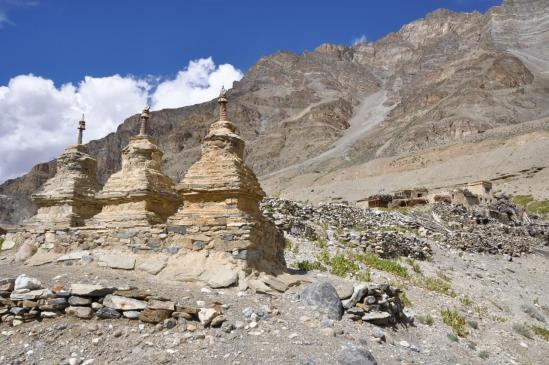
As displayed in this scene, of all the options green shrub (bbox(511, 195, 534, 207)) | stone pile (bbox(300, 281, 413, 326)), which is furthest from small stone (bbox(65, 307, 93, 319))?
green shrub (bbox(511, 195, 534, 207))

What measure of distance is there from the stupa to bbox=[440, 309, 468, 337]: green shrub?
3.40 m

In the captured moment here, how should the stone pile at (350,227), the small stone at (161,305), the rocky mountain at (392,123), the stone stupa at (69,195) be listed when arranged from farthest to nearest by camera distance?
1. the rocky mountain at (392,123)
2. the stone pile at (350,227)
3. the stone stupa at (69,195)
4. the small stone at (161,305)

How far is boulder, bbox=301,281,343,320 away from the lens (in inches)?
269

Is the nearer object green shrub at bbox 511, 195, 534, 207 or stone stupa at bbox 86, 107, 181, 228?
stone stupa at bbox 86, 107, 181, 228

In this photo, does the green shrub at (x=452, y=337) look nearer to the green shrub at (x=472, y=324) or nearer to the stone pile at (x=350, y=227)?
the green shrub at (x=472, y=324)

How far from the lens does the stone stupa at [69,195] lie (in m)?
13.7

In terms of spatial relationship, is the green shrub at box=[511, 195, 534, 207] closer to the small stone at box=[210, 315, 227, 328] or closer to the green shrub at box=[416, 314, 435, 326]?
the green shrub at box=[416, 314, 435, 326]

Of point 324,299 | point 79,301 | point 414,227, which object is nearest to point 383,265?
point 324,299

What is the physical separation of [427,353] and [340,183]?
61.3m

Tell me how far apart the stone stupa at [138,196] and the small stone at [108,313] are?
4518 millimetres

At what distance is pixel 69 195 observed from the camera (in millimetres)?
13938

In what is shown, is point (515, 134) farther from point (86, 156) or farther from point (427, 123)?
point (86, 156)

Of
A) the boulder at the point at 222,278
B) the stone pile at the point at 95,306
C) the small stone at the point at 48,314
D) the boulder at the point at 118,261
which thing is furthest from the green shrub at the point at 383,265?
the small stone at the point at 48,314

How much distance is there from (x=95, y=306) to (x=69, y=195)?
8691mm
